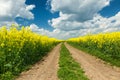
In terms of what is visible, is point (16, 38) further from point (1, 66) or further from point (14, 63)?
point (1, 66)

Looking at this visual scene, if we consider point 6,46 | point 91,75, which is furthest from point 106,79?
point 6,46

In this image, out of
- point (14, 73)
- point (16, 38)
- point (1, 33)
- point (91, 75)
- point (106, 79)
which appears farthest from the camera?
point (16, 38)

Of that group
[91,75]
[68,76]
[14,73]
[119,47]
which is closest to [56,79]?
[68,76]

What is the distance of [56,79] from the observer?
13727 millimetres

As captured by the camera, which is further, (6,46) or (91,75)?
(6,46)

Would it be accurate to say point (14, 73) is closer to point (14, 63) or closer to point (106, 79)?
point (14, 63)

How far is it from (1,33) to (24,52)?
3952 mm

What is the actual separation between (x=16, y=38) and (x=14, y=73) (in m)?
4.23

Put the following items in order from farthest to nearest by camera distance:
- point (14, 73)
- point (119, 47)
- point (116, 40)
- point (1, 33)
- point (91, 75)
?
1. point (116, 40)
2. point (119, 47)
3. point (1, 33)
4. point (14, 73)
5. point (91, 75)

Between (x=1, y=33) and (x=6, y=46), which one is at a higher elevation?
(x=1, y=33)

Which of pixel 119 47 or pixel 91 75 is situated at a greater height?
pixel 119 47

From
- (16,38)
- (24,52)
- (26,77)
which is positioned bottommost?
(26,77)

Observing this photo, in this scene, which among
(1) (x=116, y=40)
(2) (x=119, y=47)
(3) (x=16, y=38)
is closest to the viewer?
(3) (x=16, y=38)

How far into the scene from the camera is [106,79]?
44.2 ft
